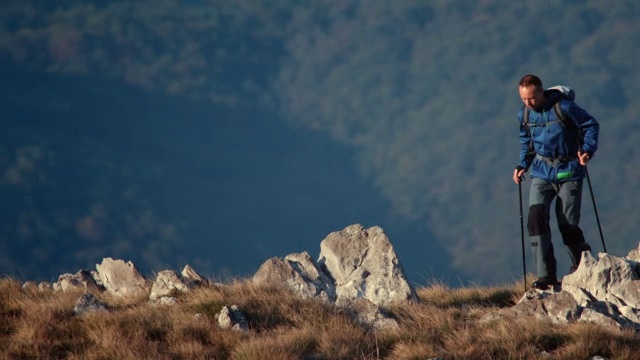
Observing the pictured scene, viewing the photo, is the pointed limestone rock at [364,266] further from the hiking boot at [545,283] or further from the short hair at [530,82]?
the short hair at [530,82]

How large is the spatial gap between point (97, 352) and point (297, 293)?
316 cm

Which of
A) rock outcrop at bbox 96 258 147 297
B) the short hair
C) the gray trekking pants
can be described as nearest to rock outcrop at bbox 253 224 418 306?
rock outcrop at bbox 96 258 147 297

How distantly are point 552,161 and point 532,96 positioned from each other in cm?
107

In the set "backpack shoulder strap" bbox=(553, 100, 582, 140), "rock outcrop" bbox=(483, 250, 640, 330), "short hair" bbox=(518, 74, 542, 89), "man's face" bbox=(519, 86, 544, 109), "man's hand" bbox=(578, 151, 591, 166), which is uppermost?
"short hair" bbox=(518, 74, 542, 89)

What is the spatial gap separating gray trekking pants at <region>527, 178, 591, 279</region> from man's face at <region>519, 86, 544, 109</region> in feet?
3.91

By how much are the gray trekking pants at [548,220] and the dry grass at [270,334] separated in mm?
2337

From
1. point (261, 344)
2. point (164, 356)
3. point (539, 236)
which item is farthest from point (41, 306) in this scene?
point (539, 236)

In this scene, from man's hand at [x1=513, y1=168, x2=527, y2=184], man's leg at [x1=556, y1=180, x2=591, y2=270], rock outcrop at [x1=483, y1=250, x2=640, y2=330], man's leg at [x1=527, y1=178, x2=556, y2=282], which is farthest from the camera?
man's hand at [x1=513, y1=168, x2=527, y2=184]

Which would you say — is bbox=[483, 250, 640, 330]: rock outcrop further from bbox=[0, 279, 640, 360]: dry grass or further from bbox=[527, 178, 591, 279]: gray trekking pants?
bbox=[527, 178, 591, 279]: gray trekking pants

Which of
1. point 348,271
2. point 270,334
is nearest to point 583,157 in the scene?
point 348,271

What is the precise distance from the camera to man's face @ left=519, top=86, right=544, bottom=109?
11.9 meters

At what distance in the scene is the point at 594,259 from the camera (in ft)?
37.2

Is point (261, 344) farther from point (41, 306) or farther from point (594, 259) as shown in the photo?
point (594, 259)

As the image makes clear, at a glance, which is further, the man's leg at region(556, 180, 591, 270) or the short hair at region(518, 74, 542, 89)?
the man's leg at region(556, 180, 591, 270)
